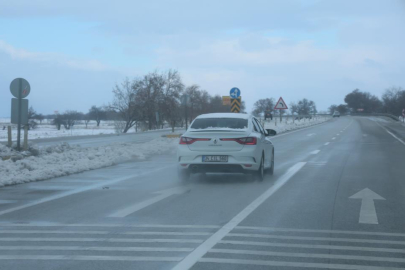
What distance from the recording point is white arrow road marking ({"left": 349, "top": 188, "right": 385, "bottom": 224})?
7.84 meters

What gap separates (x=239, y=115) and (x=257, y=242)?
22.7 feet

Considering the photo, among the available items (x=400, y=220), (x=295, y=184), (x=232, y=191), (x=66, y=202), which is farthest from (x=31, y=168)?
(x=400, y=220)

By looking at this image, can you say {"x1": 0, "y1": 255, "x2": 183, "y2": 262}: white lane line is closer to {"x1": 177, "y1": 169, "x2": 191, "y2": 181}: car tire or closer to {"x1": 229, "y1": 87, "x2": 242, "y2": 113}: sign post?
{"x1": 177, "y1": 169, "x2": 191, "y2": 181}: car tire

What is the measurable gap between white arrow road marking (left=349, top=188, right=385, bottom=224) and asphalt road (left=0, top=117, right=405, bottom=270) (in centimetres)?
2

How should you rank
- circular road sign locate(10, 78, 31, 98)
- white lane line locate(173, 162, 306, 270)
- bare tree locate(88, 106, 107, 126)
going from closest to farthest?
white lane line locate(173, 162, 306, 270) → circular road sign locate(10, 78, 31, 98) → bare tree locate(88, 106, 107, 126)

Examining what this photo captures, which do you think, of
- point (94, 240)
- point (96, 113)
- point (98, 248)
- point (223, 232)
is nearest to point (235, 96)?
point (223, 232)

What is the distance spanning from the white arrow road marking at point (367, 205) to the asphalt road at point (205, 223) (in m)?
0.02

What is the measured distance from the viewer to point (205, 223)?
741 centimetres

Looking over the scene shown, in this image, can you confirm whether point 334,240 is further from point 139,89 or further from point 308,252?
point 139,89

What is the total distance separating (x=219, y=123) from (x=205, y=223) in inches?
214

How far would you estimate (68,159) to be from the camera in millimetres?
16359

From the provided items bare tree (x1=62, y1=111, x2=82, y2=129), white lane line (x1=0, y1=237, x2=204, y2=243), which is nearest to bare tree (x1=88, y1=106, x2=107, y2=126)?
bare tree (x1=62, y1=111, x2=82, y2=129)

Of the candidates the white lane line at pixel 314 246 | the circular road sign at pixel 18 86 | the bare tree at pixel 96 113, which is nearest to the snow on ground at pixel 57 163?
the circular road sign at pixel 18 86

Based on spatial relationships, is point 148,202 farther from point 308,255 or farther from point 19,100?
point 19,100
